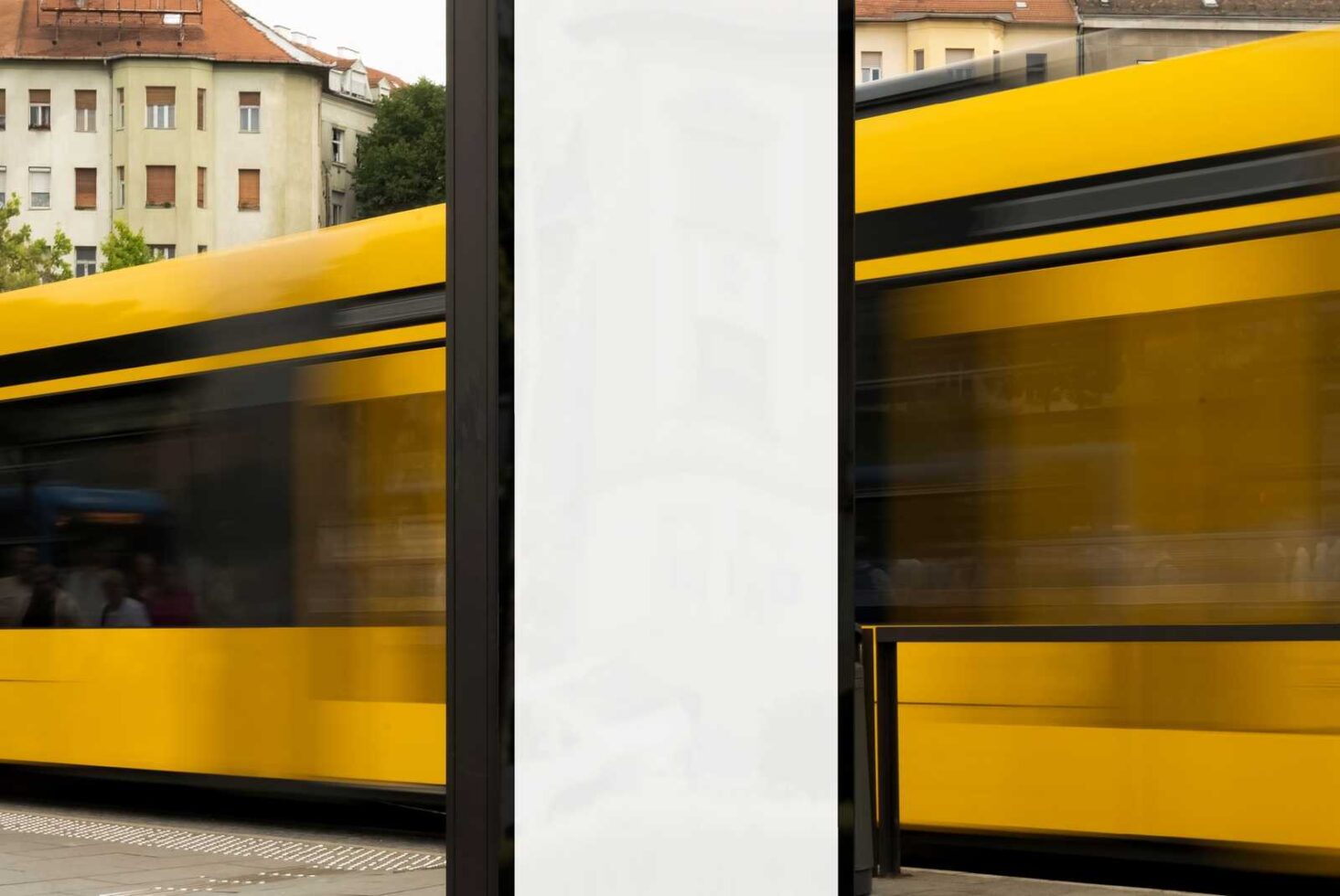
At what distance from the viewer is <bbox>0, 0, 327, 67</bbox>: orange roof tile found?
67.7 metres

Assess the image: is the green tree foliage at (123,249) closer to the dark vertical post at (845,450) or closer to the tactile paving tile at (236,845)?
the tactile paving tile at (236,845)

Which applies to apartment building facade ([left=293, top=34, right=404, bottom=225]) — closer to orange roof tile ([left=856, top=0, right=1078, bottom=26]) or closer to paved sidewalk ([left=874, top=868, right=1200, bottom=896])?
orange roof tile ([left=856, top=0, right=1078, bottom=26])

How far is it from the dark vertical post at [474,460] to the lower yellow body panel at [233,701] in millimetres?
5910

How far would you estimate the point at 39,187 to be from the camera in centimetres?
6800

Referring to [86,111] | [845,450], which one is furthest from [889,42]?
[845,450]

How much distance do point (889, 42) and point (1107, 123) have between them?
67.2 metres

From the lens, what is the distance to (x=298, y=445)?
8.62 m

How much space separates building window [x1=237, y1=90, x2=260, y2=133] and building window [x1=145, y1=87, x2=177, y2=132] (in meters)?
2.48

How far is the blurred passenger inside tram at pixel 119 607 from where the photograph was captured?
9.32 m

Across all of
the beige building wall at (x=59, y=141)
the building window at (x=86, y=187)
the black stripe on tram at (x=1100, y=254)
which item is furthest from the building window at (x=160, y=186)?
the black stripe on tram at (x=1100, y=254)

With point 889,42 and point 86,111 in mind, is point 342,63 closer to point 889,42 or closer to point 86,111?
point 86,111

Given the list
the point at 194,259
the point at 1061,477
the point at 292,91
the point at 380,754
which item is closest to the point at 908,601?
the point at 1061,477

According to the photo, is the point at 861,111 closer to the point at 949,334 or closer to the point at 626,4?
the point at 949,334

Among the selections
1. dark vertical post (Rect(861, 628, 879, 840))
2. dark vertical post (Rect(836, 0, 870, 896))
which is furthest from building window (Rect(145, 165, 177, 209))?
dark vertical post (Rect(836, 0, 870, 896))
